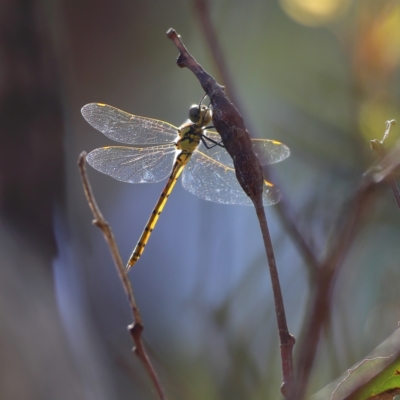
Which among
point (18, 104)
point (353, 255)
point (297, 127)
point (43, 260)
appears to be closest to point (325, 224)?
point (353, 255)

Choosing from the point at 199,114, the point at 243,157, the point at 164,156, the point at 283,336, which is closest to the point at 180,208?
the point at 164,156

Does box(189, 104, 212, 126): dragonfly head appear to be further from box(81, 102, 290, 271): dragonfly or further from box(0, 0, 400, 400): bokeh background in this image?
box(0, 0, 400, 400): bokeh background

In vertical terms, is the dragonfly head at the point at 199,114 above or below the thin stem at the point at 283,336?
above

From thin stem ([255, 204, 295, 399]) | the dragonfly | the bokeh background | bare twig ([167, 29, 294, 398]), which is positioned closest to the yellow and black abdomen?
the dragonfly

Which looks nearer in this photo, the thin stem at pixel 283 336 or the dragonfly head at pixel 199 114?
the thin stem at pixel 283 336

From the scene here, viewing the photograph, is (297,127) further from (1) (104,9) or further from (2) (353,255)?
(1) (104,9)

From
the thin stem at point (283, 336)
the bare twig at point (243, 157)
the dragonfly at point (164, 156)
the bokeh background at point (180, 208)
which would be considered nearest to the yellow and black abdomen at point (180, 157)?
the dragonfly at point (164, 156)

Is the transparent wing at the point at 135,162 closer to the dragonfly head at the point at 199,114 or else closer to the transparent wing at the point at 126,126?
the transparent wing at the point at 126,126
